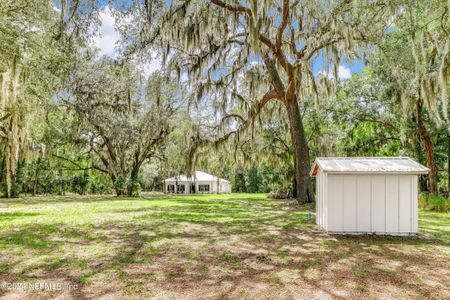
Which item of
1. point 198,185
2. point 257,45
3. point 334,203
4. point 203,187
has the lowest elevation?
point 203,187

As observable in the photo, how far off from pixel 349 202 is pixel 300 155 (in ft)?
19.4

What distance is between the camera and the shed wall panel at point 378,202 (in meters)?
6.25

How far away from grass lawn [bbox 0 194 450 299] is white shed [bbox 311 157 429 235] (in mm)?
305

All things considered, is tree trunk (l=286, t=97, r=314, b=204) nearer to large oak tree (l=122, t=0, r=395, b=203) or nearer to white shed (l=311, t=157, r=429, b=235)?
large oak tree (l=122, t=0, r=395, b=203)

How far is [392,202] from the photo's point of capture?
6.23 m

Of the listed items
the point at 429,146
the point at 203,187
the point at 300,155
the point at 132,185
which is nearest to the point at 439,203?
the point at 429,146

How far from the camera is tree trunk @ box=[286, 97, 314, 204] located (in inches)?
479

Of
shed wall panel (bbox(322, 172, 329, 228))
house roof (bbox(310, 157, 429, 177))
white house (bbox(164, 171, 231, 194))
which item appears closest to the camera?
house roof (bbox(310, 157, 429, 177))

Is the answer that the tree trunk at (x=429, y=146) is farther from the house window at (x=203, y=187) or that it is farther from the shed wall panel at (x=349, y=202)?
the house window at (x=203, y=187)

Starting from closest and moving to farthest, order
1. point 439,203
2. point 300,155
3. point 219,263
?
point 219,263 < point 439,203 < point 300,155

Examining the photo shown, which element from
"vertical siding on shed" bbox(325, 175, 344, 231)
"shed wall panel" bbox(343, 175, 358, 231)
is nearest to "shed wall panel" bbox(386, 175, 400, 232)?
"shed wall panel" bbox(343, 175, 358, 231)

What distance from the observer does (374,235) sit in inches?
246

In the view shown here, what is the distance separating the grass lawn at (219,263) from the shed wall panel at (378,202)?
1.02 feet

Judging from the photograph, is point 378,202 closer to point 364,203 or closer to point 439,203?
point 364,203
